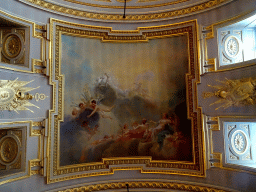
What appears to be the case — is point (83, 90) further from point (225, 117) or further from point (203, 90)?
point (225, 117)

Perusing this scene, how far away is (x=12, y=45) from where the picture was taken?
313 inches

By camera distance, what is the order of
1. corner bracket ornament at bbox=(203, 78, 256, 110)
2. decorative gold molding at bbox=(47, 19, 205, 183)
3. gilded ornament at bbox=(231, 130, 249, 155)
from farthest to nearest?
decorative gold molding at bbox=(47, 19, 205, 183)
gilded ornament at bbox=(231, 130, 249, 155)
corner bracket ornament at bbox=(203, 78, 256, 110)

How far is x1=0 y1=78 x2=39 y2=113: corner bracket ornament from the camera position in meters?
7.01

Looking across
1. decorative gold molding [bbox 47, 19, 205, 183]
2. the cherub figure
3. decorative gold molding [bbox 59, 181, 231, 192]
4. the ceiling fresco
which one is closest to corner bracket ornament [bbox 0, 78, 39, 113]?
the ceiling fresco

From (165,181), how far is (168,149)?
1.30 m

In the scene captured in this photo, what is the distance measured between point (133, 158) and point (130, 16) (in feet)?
20.5

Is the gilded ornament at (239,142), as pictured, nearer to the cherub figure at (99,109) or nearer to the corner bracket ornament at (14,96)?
the cherub figure at (99,109)

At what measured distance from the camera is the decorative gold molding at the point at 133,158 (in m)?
8.30

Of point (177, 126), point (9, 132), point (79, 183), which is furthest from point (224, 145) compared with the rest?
point (9, 132)

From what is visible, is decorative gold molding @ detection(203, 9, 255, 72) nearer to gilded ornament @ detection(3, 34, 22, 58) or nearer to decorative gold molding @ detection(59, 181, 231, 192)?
decorative gold molding @ detection(59, 181, 231, 192)

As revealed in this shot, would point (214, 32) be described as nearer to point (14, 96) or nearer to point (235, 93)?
point (235, 93)

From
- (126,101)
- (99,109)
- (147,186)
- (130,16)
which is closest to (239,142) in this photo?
(147,186)

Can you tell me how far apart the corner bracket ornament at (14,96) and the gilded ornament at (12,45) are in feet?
4.08

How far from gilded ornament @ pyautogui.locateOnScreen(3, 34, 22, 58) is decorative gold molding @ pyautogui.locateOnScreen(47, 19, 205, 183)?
1242 millimetres
